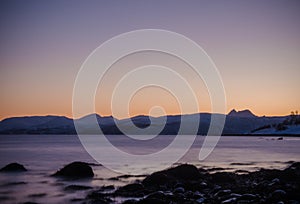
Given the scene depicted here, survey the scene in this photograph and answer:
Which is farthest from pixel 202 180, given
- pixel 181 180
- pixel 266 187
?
pixel 266 187

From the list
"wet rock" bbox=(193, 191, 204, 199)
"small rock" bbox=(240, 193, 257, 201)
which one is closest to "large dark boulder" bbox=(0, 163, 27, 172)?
"wet rock" bbox=(193, 191, 204, 199)

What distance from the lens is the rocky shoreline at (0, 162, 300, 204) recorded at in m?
20.3

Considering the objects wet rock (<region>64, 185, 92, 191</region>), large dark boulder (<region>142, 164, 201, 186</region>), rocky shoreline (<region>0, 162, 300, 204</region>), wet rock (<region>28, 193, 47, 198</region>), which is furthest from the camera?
large dark boulder (<region>142, 164, 201, 186</region>)

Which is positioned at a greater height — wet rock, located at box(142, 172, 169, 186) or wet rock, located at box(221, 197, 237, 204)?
wet rock, located at box(142, 172, 169, 186)

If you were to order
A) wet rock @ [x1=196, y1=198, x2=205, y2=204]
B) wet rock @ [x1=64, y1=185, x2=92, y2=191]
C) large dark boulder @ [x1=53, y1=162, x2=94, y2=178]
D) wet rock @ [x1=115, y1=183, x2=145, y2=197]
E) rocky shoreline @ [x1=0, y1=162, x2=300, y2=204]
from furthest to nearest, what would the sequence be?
large dark boulder @ [x1=53, y1=162, x2=94, y2=178] < wet rock @ [x1=64, y1=185, x2=92, y2=191] < wet rock @ [x1=115, y1=183, x2=145, y2=197] < rocky shoreline @ [x1=0, y1=162, x2=300, y2=204] < wet rock @ [x1=196, y1=198, x2=205, y2=204]

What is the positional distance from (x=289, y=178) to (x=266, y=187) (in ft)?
18.1

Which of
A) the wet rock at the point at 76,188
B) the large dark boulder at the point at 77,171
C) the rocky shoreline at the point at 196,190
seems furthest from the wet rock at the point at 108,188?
the large dark boulder at the point at 77,171

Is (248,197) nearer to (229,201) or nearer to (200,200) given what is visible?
(229,201)

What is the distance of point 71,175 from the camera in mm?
33219

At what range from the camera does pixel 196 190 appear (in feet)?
78.0

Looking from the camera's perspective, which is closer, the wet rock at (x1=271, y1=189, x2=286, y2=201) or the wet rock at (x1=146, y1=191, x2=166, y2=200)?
the wet rock at (x1=271, y1=189, x2=286, y2=201)

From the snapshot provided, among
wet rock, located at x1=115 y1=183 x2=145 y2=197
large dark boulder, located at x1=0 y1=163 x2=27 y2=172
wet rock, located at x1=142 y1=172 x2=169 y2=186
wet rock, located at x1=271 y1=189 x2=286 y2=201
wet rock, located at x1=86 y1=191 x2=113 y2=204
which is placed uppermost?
large dark boulder, located at x1=0 y1=163 x2=27 y2=172

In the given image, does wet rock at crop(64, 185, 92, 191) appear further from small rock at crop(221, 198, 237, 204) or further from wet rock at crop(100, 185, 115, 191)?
small rock at crop(221, 198, 237, 204)

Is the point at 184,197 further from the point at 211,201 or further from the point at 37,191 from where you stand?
the point at 37,191
